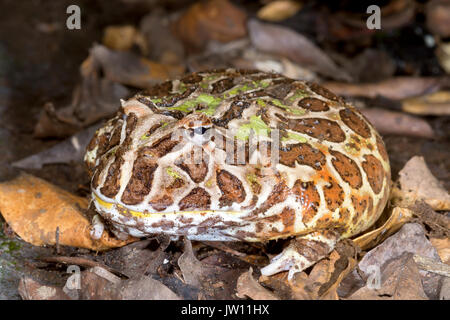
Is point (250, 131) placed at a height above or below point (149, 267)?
above

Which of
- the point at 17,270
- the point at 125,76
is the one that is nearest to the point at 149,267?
the point at 17,270

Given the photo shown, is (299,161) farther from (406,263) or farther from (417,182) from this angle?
(417,182)

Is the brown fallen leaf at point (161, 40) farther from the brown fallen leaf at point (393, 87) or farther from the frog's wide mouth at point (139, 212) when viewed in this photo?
the frog's wide mouth at point (139, 212)

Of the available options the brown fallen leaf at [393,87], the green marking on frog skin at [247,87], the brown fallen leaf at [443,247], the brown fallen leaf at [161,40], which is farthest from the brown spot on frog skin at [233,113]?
the brown fallen leaf at [161,40]

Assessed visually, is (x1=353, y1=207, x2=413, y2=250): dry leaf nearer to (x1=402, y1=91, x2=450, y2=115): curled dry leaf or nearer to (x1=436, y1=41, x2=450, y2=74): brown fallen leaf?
(x1=402, y1=91, x2=450, y2=115): curled dry leaf

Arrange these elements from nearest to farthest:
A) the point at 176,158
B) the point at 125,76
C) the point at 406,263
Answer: the point at 176,158, the point at 406,263, the point at 125,76

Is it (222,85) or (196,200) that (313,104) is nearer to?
(222,85)
